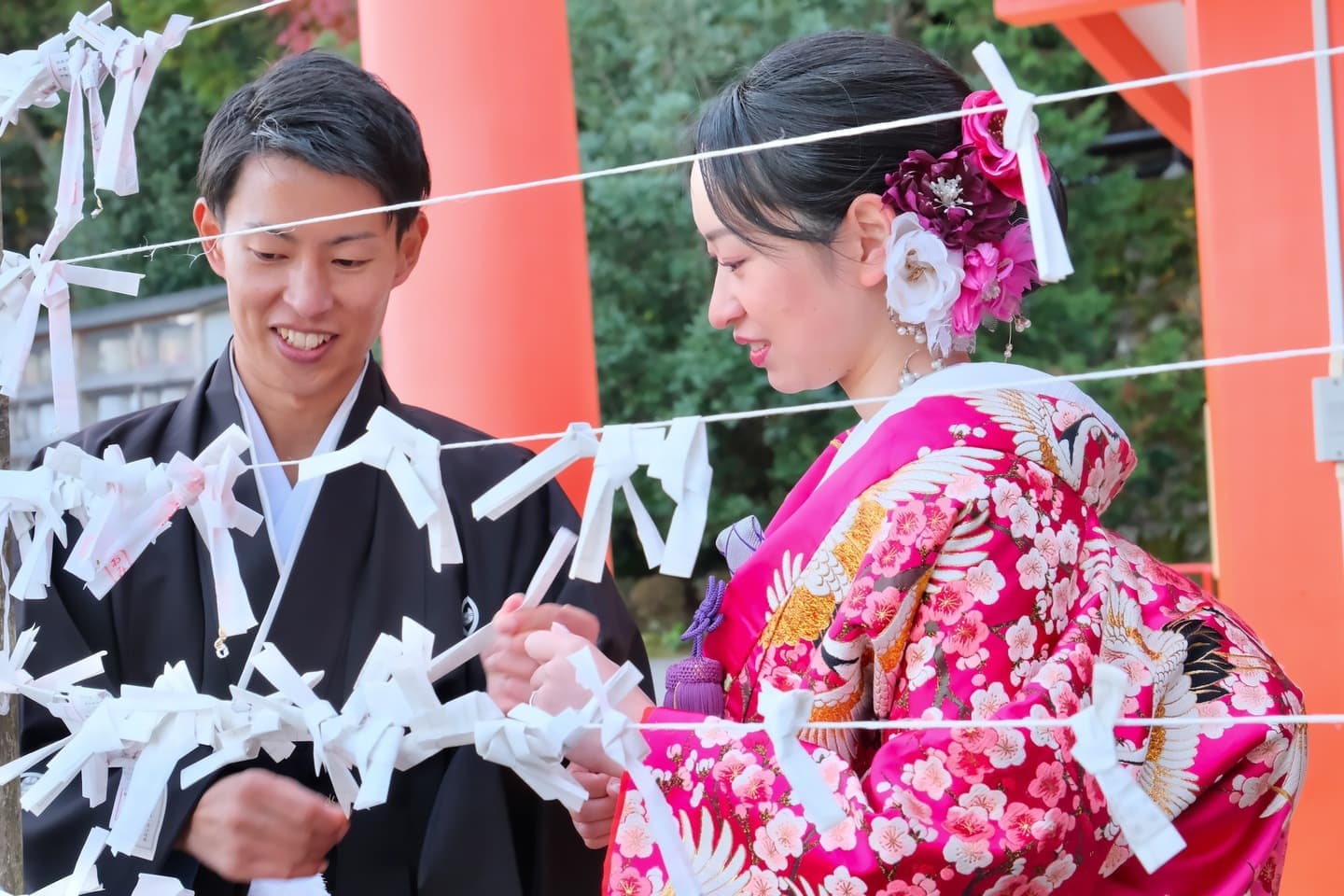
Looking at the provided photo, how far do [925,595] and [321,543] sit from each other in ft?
2.45

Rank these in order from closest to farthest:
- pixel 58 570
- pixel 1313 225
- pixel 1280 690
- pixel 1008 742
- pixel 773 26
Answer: pixel 1008 742
pixel 1280 690
pixel 58 570
pixel 1313 225
pixel 773 26

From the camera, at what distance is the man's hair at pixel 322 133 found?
1612 millimetres

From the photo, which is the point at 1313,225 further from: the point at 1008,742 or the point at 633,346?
the point at 633,346

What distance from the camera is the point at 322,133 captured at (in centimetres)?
162

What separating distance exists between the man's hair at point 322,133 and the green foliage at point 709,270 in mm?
5635

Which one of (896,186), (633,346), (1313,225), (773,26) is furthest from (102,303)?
(896,186)

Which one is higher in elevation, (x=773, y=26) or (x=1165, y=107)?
(x=773, y=26)

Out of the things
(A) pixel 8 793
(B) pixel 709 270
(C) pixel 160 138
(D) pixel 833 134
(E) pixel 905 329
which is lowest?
(A) pixel 8 793

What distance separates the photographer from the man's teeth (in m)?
1.63

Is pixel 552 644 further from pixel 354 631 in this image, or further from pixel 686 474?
pixel 354 631

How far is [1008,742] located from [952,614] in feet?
0.34

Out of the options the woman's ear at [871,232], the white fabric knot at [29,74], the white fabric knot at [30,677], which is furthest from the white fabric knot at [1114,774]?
the white fabric knot at [29,74]

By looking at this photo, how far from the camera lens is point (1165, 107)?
14.7 ft

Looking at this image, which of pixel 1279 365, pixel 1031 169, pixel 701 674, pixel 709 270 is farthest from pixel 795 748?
pixel 709 270
